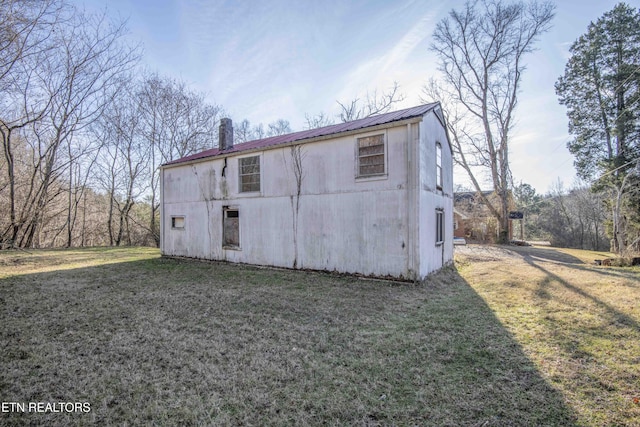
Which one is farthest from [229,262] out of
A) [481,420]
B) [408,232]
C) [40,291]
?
[481,420]

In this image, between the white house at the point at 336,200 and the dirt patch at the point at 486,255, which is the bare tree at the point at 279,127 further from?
the dirt patch at the point at 486,255

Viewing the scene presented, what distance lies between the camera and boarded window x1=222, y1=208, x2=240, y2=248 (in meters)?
10.2

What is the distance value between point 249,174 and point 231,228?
207 cm

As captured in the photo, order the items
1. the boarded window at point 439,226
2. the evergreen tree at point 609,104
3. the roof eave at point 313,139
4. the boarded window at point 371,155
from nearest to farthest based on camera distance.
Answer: the roof eave at point 313,139
the boarded window at point 371,155
the boarded window at point 439,226
the evergreen tree at point 609,104

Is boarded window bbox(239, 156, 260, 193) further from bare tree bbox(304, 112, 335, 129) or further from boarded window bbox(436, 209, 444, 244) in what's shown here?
bare tree bbox(304, 112, 335, 129)

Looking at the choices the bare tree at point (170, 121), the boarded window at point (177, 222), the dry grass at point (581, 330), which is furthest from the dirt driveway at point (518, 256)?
the bare tree at point (170, 121)

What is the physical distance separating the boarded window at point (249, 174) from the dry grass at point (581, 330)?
7148 millimetres

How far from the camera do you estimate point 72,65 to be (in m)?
14.8

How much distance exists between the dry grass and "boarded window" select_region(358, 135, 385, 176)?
3761 mm

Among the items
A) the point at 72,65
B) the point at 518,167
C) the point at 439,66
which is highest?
the point at 439,66

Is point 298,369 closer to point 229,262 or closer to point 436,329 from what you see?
point 436,329

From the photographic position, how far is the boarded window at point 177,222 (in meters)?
11.9

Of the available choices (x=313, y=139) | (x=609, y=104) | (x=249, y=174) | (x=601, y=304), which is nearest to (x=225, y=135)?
(x=249, y=174)

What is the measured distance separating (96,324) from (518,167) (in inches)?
1011
